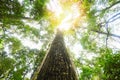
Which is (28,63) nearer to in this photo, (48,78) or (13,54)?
(13,54)

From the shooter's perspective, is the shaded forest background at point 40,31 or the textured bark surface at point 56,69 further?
the shaded forest background at point 40,31

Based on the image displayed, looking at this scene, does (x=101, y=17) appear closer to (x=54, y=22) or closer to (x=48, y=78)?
(x=54, y=22)

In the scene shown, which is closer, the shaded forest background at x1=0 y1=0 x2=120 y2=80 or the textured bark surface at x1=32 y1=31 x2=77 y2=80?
the textured bark surface at x1=32 y1=31 x2=77 y2=80

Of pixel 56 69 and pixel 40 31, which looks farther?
pixel 40 31

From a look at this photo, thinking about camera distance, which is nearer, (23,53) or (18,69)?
(18,69)

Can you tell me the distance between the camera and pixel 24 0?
777 centimetres

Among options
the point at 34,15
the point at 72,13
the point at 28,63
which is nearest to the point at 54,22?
the point at 72,13

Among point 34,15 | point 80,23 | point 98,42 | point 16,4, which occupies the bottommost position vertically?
point 98,42

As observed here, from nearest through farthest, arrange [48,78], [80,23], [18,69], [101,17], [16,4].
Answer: [48,78]
[16,4]
[101,17]
[18,69]
[80,23]

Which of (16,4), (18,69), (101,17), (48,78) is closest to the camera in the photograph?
(48,78)

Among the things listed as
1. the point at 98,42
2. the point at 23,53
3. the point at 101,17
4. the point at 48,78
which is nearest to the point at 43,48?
the point at 23,53

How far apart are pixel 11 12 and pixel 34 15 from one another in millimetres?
1445

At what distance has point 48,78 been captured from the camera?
7.60 ft

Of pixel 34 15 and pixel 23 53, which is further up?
pixel 34 15
